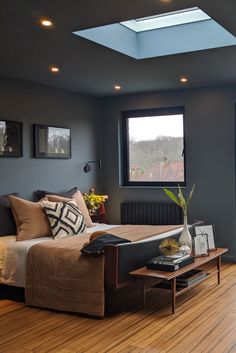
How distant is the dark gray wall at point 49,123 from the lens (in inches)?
202

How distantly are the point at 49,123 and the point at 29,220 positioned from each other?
164 cm

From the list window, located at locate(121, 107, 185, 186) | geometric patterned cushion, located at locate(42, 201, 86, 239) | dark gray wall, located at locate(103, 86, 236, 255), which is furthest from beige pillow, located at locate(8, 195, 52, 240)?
window, located at locate(121, 107, 185, 186)

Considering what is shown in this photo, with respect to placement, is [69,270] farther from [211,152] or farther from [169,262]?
[211,152]

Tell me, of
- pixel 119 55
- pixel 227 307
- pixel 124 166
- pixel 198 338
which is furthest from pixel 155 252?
pixel 124 166

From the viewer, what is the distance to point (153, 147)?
21.6ft

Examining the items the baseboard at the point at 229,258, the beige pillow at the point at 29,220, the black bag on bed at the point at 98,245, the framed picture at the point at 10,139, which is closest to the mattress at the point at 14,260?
the beige pillow at the point at 29,220

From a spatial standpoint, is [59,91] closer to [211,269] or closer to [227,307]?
[211,269]

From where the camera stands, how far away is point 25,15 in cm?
312

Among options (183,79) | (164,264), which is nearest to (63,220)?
(164,264)

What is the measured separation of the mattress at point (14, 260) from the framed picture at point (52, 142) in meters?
1.49

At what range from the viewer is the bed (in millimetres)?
3701

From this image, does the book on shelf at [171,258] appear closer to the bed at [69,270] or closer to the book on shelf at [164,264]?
the book on shelf at [164,264]

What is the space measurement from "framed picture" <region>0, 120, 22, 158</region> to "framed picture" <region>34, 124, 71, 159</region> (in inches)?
11.2

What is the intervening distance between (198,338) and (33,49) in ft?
9.19
